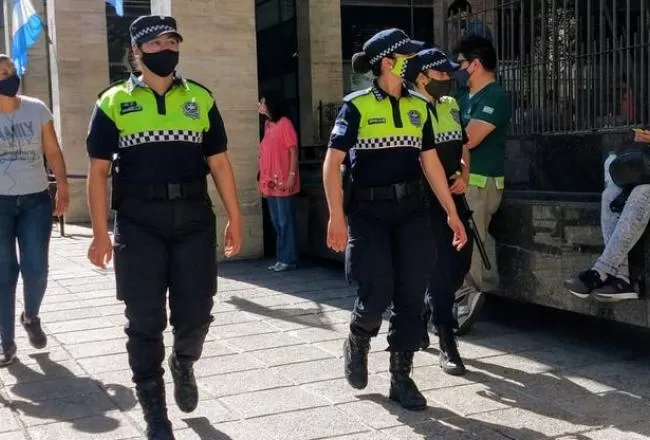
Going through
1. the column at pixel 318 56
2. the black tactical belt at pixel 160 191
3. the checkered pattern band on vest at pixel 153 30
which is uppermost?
the column at pixel 318 56

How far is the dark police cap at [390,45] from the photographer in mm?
4457

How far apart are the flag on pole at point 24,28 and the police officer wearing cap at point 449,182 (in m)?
10.4

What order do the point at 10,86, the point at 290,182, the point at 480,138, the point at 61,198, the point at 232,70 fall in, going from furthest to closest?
1. the point at 232,70
2. the point at 290,182
3. the point at 61,198
4. the point at 480,138
5. the point at 10,86

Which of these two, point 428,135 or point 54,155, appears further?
point 54,155

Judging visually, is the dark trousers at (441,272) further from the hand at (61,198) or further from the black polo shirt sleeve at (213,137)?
the hand at (61,198)

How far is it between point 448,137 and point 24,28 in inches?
432

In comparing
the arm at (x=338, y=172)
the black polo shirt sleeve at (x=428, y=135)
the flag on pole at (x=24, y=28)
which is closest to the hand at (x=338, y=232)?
the arm at (x=338, y=172)

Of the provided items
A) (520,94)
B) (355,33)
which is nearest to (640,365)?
(520,94)

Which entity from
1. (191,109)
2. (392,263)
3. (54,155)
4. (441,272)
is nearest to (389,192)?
(392,263)

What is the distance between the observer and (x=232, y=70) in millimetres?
9914

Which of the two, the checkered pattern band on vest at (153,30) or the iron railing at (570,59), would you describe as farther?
the iron railing at (570,59)

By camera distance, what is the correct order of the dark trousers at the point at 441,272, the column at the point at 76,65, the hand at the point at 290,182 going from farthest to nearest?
the column at the point at 76,65
the hand at the point at 290,182
the dark trousers at the point at 441,272

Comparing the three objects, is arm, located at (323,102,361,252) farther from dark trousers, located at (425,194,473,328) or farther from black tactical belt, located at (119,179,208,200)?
dark trousers, located at (425,194,473,328)

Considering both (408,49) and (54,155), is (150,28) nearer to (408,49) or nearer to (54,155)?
(408,49)
